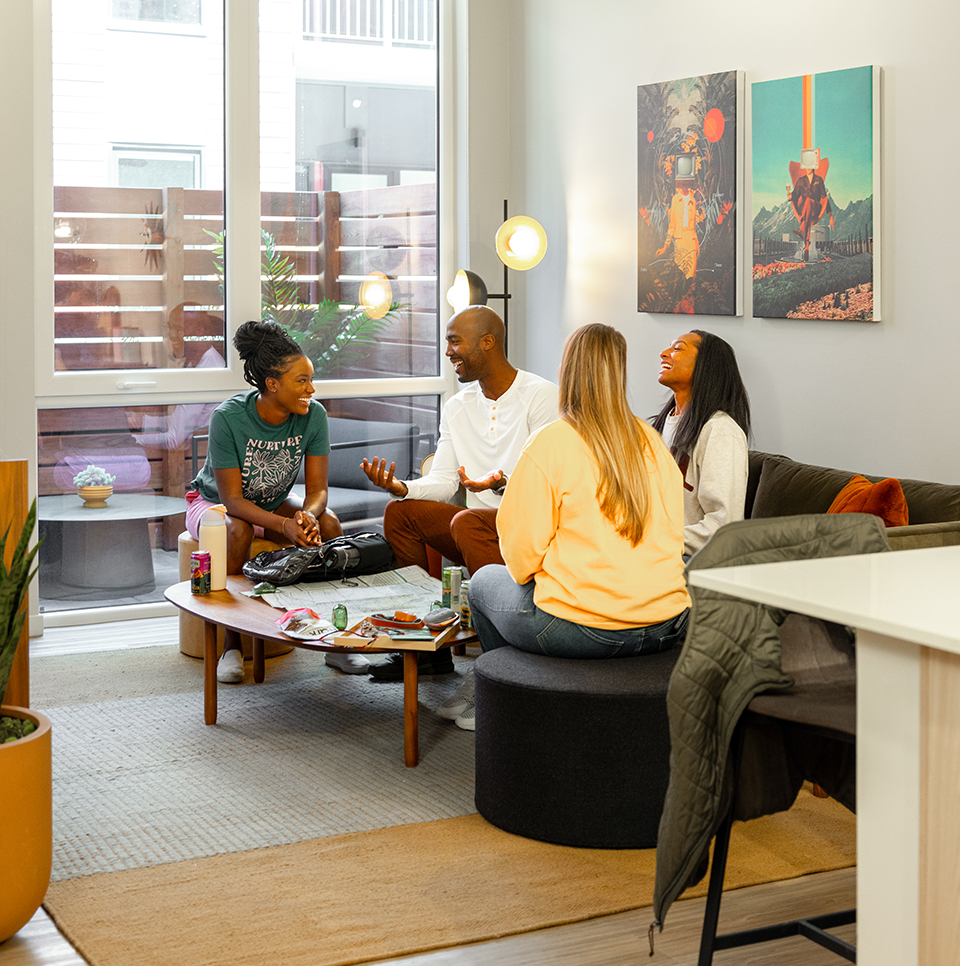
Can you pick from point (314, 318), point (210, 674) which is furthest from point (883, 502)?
point (314, 318)

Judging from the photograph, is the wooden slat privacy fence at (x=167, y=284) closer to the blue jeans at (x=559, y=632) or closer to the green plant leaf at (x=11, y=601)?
the blue jeans at (x=559, y=632)

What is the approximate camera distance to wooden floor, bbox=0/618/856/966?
234 cm

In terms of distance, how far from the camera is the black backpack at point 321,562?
3945 mm

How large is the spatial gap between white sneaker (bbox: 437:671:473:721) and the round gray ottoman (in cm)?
81

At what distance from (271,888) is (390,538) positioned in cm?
195

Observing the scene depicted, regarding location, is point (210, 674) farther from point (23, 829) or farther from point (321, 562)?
point (23, 829)

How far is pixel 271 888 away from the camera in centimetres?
265

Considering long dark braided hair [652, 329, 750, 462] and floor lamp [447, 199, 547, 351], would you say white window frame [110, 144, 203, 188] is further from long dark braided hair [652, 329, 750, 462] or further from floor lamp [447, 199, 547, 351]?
long dark braided hair [652, 329, 750, 462]

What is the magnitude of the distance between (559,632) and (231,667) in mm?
1753

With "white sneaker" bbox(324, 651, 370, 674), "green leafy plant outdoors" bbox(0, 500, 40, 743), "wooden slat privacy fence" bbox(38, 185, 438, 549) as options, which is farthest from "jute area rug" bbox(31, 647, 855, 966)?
"wooden slat privacy fence" bbox(38, 185, 438, 549)

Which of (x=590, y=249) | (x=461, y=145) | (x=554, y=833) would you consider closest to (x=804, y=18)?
(x=590, y=249)

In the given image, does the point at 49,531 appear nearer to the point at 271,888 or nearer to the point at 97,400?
the point at 97,400

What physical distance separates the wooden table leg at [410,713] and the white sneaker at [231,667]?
1.06m

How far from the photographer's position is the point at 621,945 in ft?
7.89
